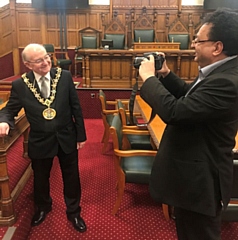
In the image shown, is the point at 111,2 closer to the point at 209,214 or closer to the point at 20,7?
the point at 20,7

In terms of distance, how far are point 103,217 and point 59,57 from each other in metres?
6.23

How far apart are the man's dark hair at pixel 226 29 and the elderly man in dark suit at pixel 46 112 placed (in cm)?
111

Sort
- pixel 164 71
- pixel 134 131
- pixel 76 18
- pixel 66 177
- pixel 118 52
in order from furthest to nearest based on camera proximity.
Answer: pixel 76 18 → pixel 118 52 → pixel 134 131 → pixel 66 177 → pixel 164 71

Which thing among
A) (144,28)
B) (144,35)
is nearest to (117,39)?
(144,35)

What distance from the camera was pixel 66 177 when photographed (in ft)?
6.87

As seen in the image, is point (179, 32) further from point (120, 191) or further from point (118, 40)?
point (120, 191)

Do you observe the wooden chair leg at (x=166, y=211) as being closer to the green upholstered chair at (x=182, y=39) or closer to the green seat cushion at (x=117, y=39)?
the green seat cushion at (x=117, y=39)

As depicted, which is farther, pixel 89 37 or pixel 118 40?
pixel 89 37

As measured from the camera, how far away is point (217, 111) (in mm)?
1067

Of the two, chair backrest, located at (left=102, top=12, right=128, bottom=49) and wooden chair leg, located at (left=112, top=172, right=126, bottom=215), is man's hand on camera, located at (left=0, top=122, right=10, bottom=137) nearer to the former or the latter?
wooden chair leg, located at (left=112, top=172, right=126, bottom=215)

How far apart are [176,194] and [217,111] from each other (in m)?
0.42

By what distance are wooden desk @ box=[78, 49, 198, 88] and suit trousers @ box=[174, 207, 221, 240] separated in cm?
444

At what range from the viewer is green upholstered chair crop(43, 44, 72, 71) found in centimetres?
678

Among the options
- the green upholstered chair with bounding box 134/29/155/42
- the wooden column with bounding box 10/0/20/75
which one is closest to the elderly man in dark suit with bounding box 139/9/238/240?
the green upholstered chair with bounding box 134/29/155/42
